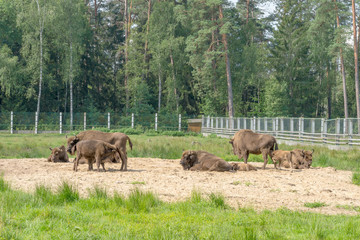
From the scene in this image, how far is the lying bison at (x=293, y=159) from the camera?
51.0ft

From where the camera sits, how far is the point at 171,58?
54250 millimetres

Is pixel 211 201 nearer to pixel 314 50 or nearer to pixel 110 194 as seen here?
pixel 110 194

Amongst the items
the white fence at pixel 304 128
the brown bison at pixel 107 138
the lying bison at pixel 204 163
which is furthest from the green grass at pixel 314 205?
the white fence at pixel 304 128

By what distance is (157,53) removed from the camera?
2095 inches

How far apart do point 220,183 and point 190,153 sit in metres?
3.38

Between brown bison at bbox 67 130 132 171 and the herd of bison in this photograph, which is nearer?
the herd of bison

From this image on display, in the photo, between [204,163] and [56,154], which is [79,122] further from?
[204,163]

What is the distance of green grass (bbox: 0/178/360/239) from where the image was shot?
20.5 feet

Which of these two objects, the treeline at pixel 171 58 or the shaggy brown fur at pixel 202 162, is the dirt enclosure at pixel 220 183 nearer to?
the shaggy brown fur at pixel 202 162

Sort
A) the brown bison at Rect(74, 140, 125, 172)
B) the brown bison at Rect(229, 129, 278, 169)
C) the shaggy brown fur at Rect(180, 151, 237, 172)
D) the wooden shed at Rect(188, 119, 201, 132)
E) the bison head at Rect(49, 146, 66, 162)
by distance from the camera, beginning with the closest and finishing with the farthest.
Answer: the brown bison at Rect(74, 140, 125, 172) → the shaggy brown fur at Rect(180, 151, 237, 172) → the brown bison at Rect(229, 129, 278, 169) → the bison head at Rect(49, 146, 66, 162) → the wooden shed at Rect(188, 119, 201, 132)

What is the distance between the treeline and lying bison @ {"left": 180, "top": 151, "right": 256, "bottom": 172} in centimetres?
3092

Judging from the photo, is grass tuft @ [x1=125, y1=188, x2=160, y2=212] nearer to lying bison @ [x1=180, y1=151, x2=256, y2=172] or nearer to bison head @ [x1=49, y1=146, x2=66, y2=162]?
lying bison @ [x1=180, y1=151, x2=256, y2=172]

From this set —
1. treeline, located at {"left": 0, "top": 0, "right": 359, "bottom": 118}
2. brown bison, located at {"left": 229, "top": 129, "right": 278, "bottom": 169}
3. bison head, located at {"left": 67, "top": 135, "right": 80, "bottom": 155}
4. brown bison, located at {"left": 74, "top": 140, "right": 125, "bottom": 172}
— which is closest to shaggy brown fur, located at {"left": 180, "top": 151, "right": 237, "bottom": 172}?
brown bison, located at {"left": 229, "top": 129, "right": 278, "bottom": 169}

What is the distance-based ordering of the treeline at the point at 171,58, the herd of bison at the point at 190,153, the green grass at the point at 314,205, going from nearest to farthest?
the green grass at the point at 314,205
the herd of bison at the point at 190,153
the treeline at the point at 171,58
